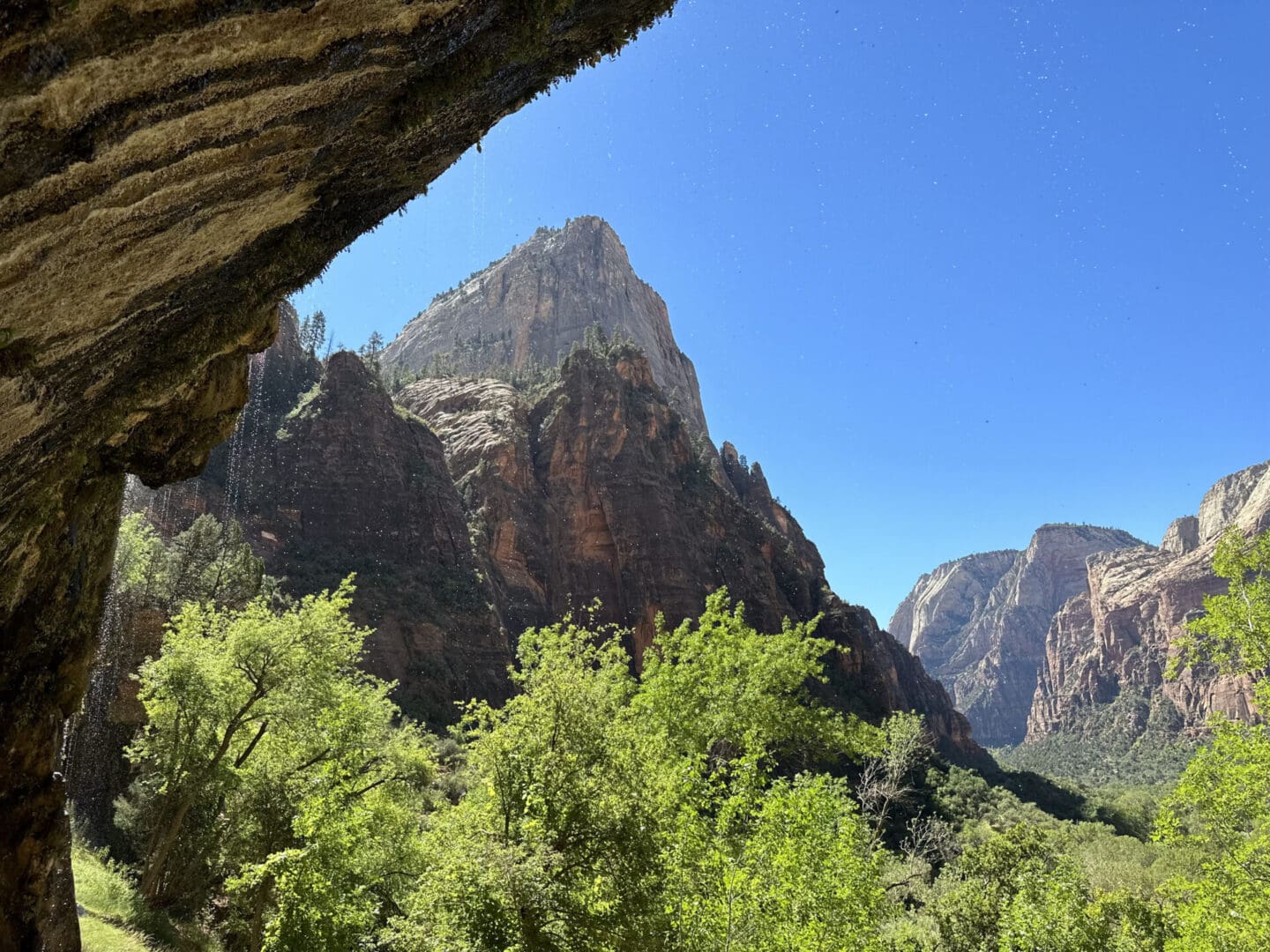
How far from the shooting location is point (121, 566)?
2792 cm

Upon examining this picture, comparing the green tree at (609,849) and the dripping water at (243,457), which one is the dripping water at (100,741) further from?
the dripping water at (243,457)

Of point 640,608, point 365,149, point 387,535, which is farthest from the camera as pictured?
point 640,608

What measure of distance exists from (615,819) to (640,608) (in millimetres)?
60576

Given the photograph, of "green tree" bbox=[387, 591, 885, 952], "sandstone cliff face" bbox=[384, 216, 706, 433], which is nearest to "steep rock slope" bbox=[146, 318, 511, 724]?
Answer: "green tree" bbox=[387, 591, 885, 952]

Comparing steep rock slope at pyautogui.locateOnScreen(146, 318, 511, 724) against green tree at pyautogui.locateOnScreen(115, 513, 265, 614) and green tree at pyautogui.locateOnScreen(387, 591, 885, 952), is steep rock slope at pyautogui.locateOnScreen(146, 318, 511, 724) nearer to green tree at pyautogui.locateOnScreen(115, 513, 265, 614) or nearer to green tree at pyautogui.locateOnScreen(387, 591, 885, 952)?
green tree at pyautogui.locateOnScreen(115, 513, 265, 614)

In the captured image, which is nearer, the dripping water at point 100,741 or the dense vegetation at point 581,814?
the dense vegetation at point 581,814

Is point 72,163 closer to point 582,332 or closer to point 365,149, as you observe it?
point 365,149

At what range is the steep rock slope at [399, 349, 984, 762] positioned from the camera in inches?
2778

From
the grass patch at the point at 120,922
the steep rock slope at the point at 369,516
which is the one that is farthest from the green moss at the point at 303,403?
the grass patch at the point at 120,922

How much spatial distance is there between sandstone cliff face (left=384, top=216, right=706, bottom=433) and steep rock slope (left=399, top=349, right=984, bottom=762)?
50.2 metres

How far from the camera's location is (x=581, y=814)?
412 inches

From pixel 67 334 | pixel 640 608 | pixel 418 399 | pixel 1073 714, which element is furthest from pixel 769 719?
pixel 1073 714

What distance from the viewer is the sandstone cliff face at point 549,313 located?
14500 cm

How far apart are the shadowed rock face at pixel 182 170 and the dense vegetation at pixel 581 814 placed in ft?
23.8
